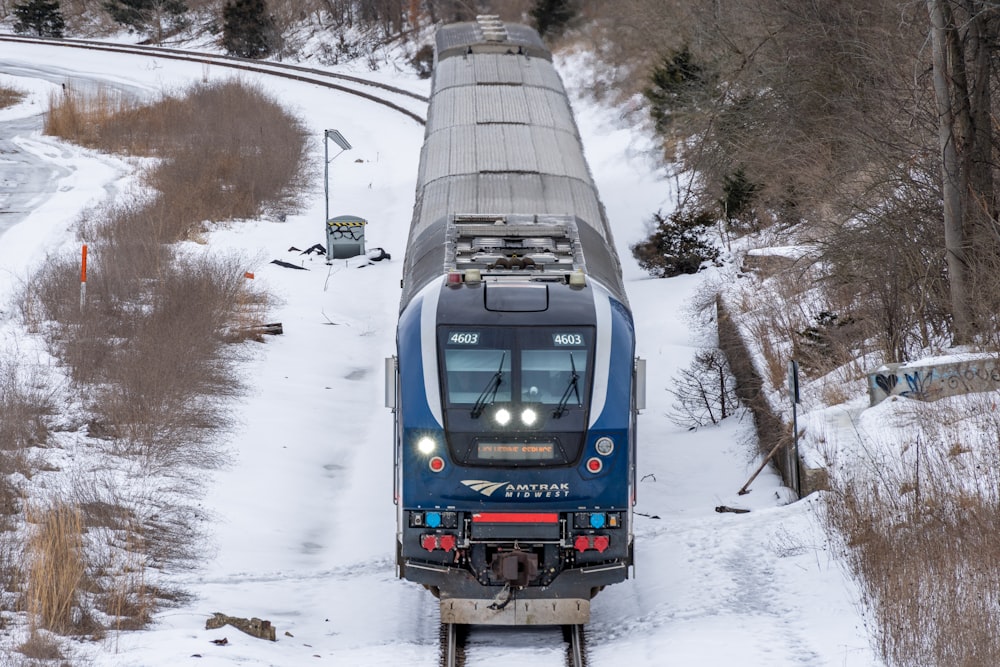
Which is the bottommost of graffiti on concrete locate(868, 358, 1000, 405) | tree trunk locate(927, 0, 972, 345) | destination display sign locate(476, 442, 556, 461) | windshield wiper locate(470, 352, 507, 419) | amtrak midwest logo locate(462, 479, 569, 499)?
amtrak midwest logo locate(462, 479, 569, 499)

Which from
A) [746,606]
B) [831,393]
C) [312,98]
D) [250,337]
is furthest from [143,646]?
[312,98]

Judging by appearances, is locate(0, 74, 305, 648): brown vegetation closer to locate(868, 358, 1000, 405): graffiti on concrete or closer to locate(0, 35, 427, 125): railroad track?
locate(868, 358, 1000, 405): graffiti on concrete

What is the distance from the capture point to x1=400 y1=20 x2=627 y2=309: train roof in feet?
43.8

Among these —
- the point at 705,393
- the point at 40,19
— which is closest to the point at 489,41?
the point at 705,393

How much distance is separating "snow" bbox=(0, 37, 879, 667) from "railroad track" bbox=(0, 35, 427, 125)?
17847 mm

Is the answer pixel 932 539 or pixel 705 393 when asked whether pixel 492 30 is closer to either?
pixel 705 393

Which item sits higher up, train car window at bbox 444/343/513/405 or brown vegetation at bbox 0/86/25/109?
brown vegetation at bbox 0/86/25/109

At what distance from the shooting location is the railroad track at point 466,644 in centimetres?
1039

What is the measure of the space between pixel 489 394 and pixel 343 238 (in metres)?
16.4

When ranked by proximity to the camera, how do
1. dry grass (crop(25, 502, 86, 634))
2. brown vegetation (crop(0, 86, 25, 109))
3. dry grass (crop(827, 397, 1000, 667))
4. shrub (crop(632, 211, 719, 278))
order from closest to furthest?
dry grass (crop(827, 397, 1000, 667)), dry grass (crop(25, 502, 86, 634)), shrub (crop(632, 211, 719, 278)), brown vegetation (crop(0, 86, 25, 109))

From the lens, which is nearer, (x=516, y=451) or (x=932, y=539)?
(x=516, y=451)

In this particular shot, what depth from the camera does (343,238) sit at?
87.0 feet

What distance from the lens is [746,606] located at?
11156mm

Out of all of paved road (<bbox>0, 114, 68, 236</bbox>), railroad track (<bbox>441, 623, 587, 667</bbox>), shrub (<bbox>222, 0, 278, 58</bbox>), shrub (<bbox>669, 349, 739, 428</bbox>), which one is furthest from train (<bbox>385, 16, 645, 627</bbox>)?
shrub (<bbox>222, 0, 278, 58</bbox>)
